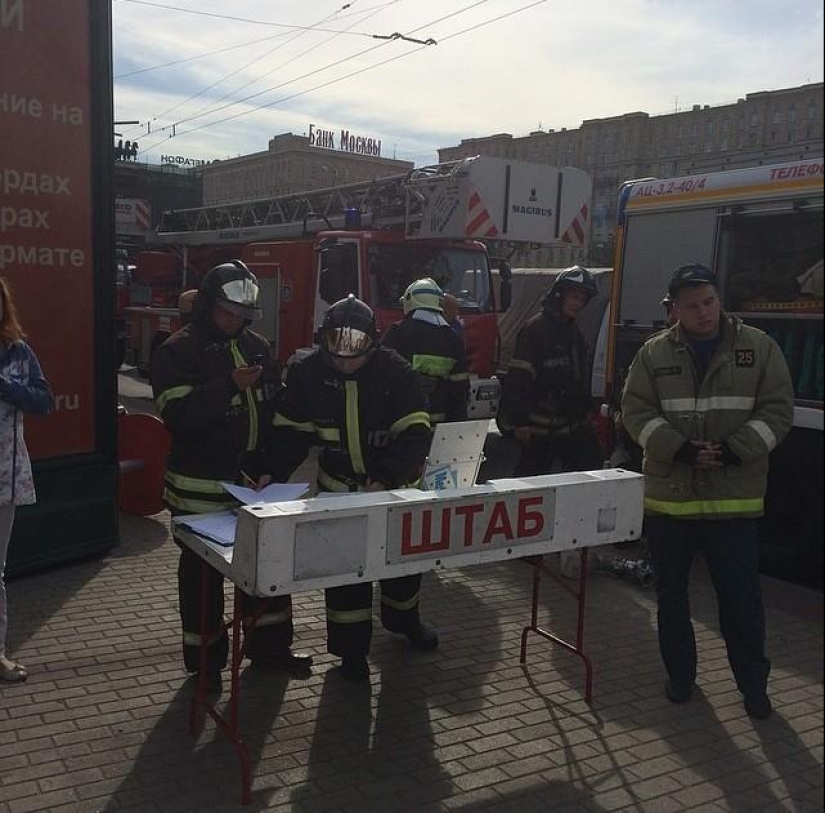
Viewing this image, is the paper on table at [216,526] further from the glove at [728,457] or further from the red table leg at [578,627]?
the glove at [728,457]

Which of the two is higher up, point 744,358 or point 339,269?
point 339,269

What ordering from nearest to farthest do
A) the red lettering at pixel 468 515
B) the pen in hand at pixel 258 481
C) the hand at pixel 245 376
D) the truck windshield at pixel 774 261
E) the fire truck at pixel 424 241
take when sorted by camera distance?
the truck windshield at pixel 774 261 → the red lettering at pixel 468 515 → the hand at pixel 245 376 → the pen in hand at pixel 258 481 → the fire truck at pixel 424 241

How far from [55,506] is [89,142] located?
2211 mm

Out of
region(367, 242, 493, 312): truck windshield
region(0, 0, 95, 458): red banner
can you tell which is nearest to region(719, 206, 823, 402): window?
region(0, 0, 95, 458): red banner

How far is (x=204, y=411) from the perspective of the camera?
360 cm

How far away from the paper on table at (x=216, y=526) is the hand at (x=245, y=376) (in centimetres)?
52

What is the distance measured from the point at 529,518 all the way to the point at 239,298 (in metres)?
1.51

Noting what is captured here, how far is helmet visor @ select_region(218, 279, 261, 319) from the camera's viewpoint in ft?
12.1

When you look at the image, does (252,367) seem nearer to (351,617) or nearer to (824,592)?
(351,617)

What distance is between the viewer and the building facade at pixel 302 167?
848cm

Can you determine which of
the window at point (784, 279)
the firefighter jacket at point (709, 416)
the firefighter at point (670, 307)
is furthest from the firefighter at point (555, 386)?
the window at point (784, 279)

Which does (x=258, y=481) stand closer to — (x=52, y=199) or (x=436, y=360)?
(x=436, y=360)

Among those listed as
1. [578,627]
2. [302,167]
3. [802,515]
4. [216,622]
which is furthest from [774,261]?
[302,167]

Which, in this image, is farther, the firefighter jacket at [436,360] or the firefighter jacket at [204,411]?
the firefighter jacket at [436,360]
